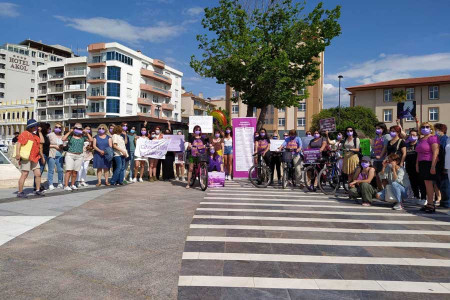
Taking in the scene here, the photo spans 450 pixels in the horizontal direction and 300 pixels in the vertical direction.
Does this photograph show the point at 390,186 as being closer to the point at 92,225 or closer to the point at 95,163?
the point at 92,225

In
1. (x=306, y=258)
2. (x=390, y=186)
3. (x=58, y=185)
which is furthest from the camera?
(x=58, y=185)

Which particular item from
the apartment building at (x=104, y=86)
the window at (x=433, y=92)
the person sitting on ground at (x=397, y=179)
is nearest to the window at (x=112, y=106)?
the apartment building at (x=104, y=86)

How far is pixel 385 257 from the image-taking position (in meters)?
4.19

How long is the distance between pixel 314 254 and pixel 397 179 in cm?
463

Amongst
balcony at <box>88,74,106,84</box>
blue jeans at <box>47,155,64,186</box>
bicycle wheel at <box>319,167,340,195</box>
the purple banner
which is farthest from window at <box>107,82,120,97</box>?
bicycle wheel at <box>319,167,340,195</box>

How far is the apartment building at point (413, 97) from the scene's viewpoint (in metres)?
52.7

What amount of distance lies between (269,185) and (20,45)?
351ft

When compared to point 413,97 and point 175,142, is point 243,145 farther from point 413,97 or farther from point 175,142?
point 413,97

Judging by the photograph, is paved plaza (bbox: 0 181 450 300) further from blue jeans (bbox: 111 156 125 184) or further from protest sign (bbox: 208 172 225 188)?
protest sign (bbox: 208 172 225 188)

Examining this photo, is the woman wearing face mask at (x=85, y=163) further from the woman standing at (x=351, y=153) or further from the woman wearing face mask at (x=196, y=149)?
the woman standing at (x=351, y=153)

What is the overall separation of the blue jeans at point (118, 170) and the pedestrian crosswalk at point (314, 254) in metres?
4.19

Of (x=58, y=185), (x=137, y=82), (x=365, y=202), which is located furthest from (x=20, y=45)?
(x=365, y=202)

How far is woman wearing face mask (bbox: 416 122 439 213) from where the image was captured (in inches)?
281

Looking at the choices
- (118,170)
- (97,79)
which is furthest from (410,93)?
(118,170)
